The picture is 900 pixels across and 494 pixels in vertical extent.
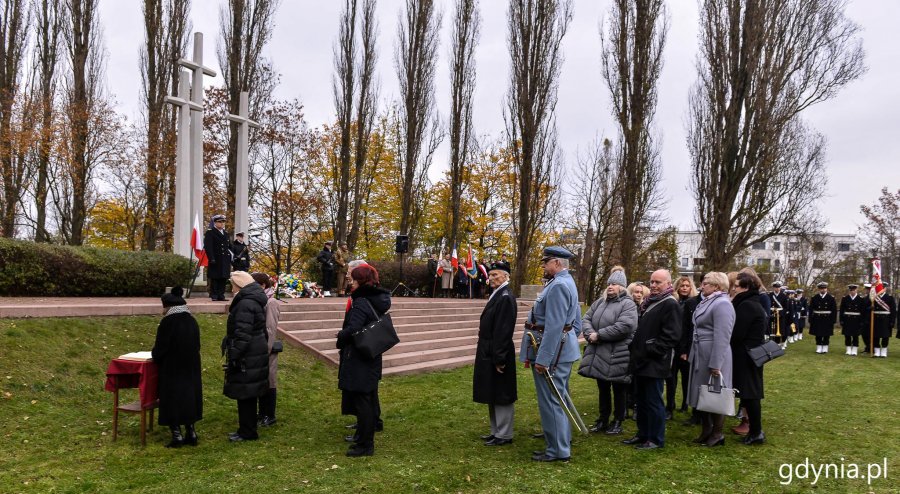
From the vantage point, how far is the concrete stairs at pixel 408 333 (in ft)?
37.1

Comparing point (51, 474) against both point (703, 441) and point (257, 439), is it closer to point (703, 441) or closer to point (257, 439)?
point (257, 439)

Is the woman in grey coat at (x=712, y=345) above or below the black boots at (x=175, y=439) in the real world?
above

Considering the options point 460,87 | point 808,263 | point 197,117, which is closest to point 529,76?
point 460,87

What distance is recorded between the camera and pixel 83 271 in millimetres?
12195

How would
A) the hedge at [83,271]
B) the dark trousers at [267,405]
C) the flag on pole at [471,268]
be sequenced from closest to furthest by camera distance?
1. the dark trousers at [267,405]
2. the hedge at [83,271]
3. the flag on pole at [471,268]

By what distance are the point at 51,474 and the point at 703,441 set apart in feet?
20.3

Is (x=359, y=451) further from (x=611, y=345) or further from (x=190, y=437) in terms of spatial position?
(x=611, y=345)

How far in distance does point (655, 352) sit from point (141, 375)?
16.6 ft

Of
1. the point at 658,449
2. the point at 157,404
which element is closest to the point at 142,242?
the point at 157,404

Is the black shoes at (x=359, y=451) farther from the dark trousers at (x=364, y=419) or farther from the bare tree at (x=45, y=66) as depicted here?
the bare tree at (x=45, y=66)

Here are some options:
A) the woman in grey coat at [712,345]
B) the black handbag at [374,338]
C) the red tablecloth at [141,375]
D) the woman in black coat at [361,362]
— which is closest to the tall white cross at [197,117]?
the red tablecloth at [141,375]

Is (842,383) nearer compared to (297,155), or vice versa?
(842,383)

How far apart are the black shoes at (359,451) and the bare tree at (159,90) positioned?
68.0ft

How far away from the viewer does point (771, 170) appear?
73.6ft
